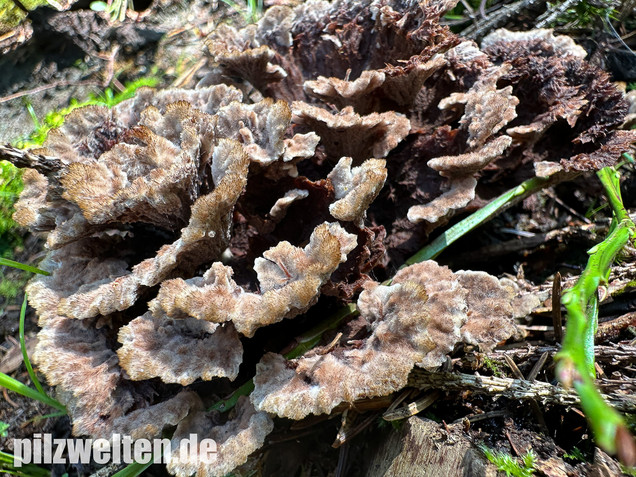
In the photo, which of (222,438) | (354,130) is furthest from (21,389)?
(354,130)

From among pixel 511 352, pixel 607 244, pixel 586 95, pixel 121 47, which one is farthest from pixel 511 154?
pixel 121 47

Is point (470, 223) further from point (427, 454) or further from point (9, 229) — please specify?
point (9, 229)

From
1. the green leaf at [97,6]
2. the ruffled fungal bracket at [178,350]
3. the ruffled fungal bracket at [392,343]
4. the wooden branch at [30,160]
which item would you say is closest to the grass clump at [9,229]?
the wooden branch at [30,160]

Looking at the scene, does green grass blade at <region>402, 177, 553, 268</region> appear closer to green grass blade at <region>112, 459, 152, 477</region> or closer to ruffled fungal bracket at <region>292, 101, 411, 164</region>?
ruffled fungal bracket at <region>292, 101, 411, 164</region>

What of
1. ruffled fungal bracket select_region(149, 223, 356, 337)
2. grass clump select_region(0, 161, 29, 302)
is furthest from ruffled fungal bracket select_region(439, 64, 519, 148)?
grass clump select_region(0, 161, 29, 302)

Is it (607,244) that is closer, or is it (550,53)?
(607,244)

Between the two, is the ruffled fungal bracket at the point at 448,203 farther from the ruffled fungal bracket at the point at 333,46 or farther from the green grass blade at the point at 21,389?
the green grass blade at the point at 21,389

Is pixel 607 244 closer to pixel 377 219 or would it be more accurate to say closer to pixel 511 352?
pixel 511 352

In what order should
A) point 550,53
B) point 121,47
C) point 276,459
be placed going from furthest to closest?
point 121,47
point 550,53
point 276,459
